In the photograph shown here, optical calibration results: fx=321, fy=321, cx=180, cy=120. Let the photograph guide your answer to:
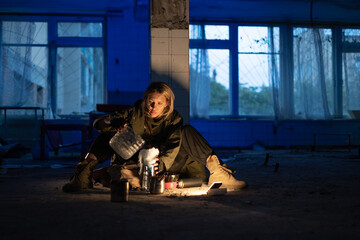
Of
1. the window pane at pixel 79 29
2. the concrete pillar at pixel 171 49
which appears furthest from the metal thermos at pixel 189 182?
the window pane at pixel 79 29

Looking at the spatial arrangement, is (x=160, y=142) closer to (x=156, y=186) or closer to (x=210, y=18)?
(x=156, y=186)

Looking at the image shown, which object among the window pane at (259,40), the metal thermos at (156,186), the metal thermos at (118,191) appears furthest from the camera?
the window pane at (259,40)

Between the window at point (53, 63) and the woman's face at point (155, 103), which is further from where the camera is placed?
the window at point (53, 63)

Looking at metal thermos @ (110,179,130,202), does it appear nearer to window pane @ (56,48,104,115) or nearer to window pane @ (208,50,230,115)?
window pane @ (56,48,104,115)

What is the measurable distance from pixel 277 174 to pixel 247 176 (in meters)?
0.34

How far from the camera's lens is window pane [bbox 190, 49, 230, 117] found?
724 cm

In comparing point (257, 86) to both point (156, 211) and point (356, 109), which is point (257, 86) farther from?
point (156, 211)

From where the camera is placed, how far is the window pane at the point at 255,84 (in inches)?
295

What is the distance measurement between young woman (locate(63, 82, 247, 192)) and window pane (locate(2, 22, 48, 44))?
5562 mm

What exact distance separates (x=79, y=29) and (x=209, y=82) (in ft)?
10.3

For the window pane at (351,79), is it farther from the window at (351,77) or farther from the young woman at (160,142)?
the young woman at (160,142)

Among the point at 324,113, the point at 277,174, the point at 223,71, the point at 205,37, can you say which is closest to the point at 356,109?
the point at 324,113

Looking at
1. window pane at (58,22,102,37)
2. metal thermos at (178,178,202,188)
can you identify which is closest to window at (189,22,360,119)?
window pane at (58,22,102,37)

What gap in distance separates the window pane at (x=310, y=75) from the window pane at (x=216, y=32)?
1643mm
